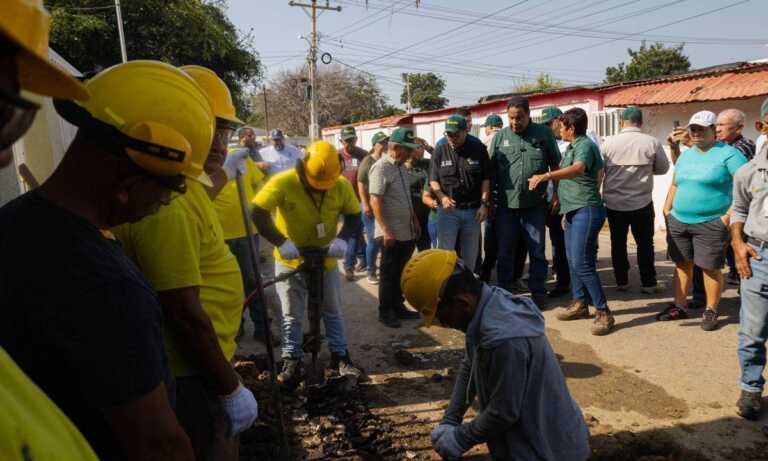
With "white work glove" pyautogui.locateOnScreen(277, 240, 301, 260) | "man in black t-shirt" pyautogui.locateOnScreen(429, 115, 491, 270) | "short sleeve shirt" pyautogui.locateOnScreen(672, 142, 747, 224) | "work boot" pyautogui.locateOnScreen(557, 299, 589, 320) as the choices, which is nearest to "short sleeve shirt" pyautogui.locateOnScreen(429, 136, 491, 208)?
"man in black t-shirt" pyautogui.locateOnScreen(429, 115, 491, 270)

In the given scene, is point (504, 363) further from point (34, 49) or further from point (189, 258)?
point (34, 49)

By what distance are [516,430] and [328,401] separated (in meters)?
1.99

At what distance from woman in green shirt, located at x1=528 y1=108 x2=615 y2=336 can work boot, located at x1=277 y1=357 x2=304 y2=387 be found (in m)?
2.80

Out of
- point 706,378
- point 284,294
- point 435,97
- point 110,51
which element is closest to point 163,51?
point 110,51

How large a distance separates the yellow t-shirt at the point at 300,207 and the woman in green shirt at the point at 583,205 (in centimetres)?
223

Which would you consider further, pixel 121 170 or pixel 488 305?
pixel 488 305

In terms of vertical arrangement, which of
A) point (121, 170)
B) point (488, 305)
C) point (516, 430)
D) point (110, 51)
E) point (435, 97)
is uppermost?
point (435, 97)

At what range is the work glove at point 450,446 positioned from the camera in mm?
2227

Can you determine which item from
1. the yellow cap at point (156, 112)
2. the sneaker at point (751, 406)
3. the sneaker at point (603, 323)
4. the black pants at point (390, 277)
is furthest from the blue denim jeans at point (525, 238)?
the yellow cap at point (156, 112)

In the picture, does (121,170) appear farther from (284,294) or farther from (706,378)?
(706,378)

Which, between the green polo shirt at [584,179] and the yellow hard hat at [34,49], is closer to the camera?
the yellow hard hat at [34,49]

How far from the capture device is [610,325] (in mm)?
4883

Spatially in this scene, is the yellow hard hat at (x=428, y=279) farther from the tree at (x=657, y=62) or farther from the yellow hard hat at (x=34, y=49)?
the tree at (x=657, y=62)

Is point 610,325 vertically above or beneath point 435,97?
beneath
